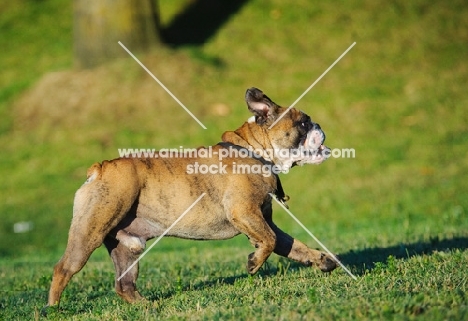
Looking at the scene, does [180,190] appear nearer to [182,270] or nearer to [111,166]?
[111,166]

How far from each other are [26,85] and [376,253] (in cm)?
1357

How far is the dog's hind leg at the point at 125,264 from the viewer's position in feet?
25.3

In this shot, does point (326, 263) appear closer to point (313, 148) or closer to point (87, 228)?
point (313, 148)

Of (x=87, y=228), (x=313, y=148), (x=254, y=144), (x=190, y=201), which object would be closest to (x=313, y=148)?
(x=313, y=148)

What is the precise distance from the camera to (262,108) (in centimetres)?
825

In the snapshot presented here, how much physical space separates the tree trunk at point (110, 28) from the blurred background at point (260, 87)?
0.03 meters

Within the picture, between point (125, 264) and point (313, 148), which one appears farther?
point (313, 148)

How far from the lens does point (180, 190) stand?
768 cm

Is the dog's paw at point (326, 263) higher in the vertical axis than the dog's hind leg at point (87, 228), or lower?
lower

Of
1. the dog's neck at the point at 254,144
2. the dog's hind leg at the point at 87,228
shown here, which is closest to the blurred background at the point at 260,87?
the dog's neck at the point at 254,144

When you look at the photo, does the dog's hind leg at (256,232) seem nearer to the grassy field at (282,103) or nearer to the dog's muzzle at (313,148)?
the dog's muzzle at (313,148)

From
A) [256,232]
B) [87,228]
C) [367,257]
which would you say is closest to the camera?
[87,228]

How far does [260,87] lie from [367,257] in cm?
1065

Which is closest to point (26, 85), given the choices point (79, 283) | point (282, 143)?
point (79, 283)
